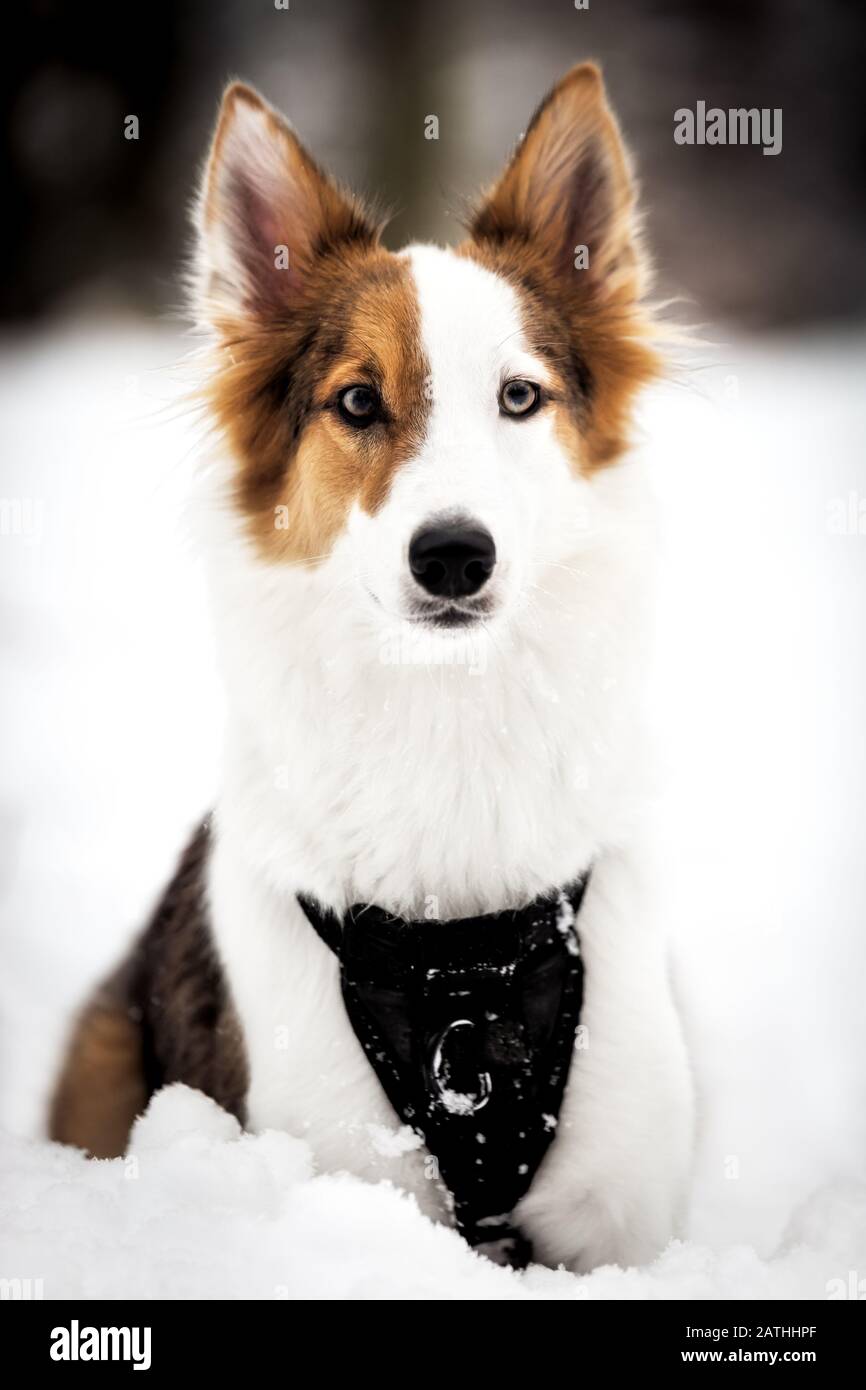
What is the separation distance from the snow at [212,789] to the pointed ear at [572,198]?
13.2 inches

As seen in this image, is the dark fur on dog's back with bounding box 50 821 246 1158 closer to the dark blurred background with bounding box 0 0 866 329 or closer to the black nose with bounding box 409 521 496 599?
the black nose with bounding box 409 521 496 599

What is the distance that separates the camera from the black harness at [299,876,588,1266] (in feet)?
6.07

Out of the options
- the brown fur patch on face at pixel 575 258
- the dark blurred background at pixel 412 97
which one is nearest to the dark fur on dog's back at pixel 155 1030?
the brown fur patch on face at pixel 575 258

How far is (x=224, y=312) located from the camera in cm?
214

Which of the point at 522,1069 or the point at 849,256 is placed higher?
the point at 849,256

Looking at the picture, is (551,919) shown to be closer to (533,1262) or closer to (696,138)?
(533,1262)

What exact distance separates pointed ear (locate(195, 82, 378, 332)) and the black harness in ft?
3.95

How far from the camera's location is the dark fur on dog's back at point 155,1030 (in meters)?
2.15

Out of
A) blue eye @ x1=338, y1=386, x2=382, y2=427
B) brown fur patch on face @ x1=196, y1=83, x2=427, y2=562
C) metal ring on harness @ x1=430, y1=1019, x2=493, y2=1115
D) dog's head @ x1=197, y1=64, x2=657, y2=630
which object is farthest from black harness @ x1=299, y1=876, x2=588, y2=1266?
blue eye @ x1=338, y1=386, x2=382, y2=427

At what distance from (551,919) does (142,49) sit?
193 cm

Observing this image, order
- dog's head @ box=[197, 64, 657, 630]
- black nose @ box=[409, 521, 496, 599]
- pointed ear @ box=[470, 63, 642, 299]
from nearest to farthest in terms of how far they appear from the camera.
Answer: black nose @ box=[409, 521, 496, 599] → dog's head @ box=[197, 64, 657, 630] → pointed ear @ box=[470, 63, 642, 299]

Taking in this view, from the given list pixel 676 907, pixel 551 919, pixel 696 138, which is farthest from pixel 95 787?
pixel 696 138

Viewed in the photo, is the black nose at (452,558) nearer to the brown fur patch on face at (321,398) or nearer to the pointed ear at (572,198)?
the brown fur patch on face at (321,398)

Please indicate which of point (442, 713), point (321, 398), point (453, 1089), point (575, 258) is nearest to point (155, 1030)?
point (453, 1089)
